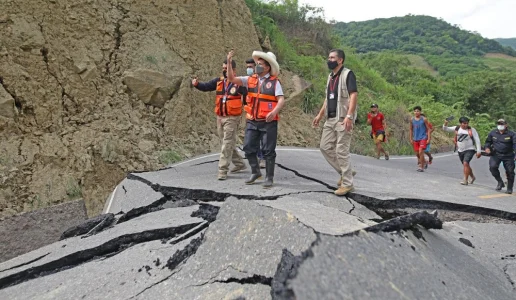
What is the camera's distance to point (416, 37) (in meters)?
83.6

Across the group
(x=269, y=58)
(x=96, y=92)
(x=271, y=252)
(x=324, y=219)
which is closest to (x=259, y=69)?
(x=269, y=58)

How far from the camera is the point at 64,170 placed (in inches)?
344

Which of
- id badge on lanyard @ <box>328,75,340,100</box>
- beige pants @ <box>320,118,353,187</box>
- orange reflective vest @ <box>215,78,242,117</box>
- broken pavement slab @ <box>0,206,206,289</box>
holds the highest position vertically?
id badge on lanyard @ <box>328,75,340,100</box>

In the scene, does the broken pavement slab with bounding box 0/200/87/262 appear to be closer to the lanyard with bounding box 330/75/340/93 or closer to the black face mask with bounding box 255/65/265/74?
the black face mask with bounding box 255/65/265/74

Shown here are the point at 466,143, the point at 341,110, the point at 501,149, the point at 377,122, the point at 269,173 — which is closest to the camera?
the point at 341,110

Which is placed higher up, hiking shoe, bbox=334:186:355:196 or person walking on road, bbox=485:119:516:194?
person walking on road, bbox=485:119:516:194

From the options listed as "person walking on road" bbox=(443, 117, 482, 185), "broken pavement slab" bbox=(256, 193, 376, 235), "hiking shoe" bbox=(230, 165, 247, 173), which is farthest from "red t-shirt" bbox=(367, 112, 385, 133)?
"broken pavement slab" bbox=(256, 193, 376, 235)

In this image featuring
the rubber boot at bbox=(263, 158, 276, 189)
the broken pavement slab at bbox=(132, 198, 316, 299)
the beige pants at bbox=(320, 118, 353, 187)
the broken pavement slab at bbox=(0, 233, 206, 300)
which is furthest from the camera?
the rubber boot at bbox=(263, 158, 276, 189)

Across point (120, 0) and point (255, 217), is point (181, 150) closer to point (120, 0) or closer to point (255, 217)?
point (120, 0)

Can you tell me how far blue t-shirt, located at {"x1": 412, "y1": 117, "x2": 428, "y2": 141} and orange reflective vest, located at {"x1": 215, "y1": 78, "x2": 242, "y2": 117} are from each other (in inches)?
225

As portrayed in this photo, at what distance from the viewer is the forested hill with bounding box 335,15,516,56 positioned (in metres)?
77.8

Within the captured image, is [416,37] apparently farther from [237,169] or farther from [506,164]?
[237,169]

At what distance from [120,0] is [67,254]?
9333 millimetres

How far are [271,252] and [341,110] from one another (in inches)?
115
